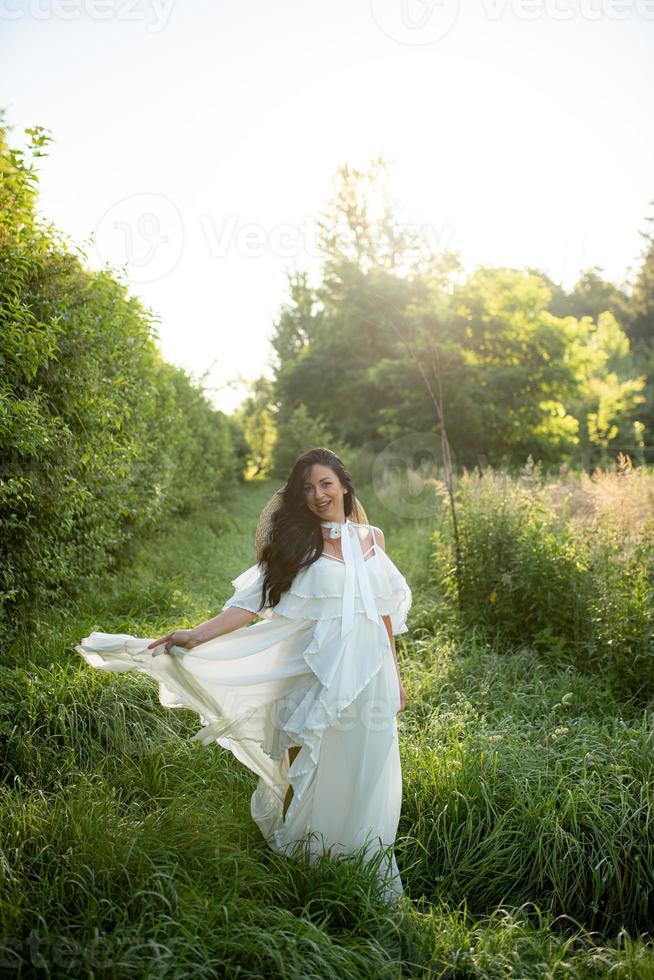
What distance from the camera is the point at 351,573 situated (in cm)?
329

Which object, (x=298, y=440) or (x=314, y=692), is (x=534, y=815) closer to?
(x=314, y=692)

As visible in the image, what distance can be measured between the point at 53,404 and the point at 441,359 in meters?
14.9

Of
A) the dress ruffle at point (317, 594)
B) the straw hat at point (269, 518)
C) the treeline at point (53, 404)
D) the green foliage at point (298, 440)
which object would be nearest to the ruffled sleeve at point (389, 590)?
the dress ruffle at point (317, 594)

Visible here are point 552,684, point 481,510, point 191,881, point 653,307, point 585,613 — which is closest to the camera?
point 191,881

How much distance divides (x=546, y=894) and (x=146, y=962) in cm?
195

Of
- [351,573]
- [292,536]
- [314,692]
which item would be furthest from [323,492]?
[314,692]

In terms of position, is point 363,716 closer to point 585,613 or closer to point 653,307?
point 585,613

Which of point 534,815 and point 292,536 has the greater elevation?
point 292,536

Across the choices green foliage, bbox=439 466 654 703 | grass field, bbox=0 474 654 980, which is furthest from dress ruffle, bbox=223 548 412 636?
green foliage, bbox=439 466 654 703

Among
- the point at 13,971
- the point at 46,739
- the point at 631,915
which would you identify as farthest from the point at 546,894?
the point at 46,739

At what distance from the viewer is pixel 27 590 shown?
479 cm

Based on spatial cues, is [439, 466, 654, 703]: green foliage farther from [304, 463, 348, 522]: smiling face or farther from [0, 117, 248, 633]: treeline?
[0, 117, 248, 633]: treeline

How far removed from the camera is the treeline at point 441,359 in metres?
18.3

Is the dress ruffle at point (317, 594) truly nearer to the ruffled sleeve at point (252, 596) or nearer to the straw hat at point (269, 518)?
the ruffled sleeve at point (252, 596)
